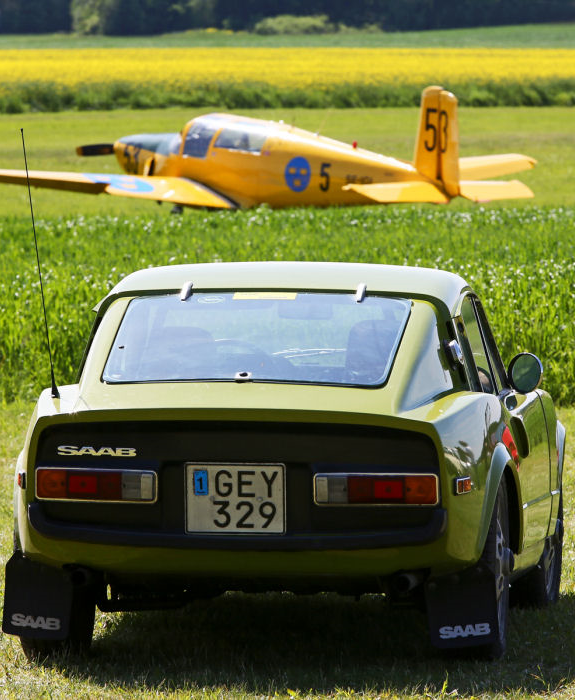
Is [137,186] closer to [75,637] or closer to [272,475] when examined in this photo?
[75,637]

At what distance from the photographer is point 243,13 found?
13425 cm

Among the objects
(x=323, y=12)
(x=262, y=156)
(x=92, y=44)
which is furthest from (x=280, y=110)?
(x=323, y=12)

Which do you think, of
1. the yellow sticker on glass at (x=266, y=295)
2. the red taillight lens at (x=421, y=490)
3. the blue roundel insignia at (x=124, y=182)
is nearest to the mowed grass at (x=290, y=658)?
the red taillight lens at (x=421, y=490)

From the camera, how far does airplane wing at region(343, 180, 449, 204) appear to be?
27.5 m

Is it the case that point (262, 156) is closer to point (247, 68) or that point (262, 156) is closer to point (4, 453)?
point (4, 453)

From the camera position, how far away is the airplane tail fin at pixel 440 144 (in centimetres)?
3020

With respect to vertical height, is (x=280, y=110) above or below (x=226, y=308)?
below

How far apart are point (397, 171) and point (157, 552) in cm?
2555

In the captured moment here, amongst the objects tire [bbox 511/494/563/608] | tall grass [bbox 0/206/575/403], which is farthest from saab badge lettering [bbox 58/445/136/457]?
tall grass [bbox 0/206/575/403]

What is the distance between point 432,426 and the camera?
4766 mm

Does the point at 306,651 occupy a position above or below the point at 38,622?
below

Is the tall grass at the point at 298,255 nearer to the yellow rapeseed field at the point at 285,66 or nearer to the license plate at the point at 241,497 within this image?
the license plate at the point at 241,497

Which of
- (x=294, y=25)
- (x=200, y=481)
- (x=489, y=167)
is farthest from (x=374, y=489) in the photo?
(x=294, y=25)

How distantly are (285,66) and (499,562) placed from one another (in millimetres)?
80962
